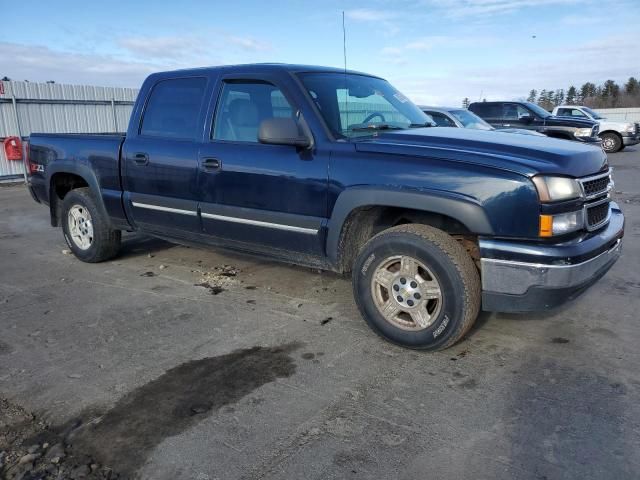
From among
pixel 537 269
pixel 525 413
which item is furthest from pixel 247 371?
pixel 537 269

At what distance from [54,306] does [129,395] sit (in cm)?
188

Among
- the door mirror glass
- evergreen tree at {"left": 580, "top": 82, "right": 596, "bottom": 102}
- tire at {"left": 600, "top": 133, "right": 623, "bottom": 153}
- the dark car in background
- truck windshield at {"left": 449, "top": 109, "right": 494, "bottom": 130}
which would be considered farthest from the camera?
evergreen tree at {"left": 580, "top": 82, "right": 596, "bottom": 102}

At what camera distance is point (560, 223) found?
3.07 meters

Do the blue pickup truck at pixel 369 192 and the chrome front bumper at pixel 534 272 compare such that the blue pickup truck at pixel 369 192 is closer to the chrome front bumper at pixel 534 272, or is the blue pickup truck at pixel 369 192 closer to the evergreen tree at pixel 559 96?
the chrome front bumper at pixel 534 272

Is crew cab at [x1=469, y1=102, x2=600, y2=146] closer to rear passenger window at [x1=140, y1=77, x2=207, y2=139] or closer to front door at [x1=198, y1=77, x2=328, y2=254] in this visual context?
rear passenger window at [x1=140, y1=77, x2=207, y2=139]

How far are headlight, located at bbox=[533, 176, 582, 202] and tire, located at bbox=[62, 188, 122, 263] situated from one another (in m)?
4.23

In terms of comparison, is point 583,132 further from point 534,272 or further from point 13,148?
point 13,148

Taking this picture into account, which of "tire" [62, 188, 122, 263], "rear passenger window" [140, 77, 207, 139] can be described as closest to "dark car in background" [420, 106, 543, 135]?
"rear passenger window" [140, 77, 207, 139]

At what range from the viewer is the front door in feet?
12.5

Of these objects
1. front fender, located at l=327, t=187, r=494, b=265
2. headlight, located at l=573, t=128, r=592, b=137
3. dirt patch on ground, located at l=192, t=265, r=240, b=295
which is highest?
headlight, located at l=573, t=128, r=592, b=137

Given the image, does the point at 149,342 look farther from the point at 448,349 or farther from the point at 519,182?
the point at 519,182

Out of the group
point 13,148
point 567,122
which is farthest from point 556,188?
point 567,122

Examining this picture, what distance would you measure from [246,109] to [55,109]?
12.7 metres

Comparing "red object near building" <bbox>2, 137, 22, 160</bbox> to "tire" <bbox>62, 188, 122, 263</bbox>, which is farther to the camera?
"red object near building" <bbox>2, 137, 22, 160</bbox>
